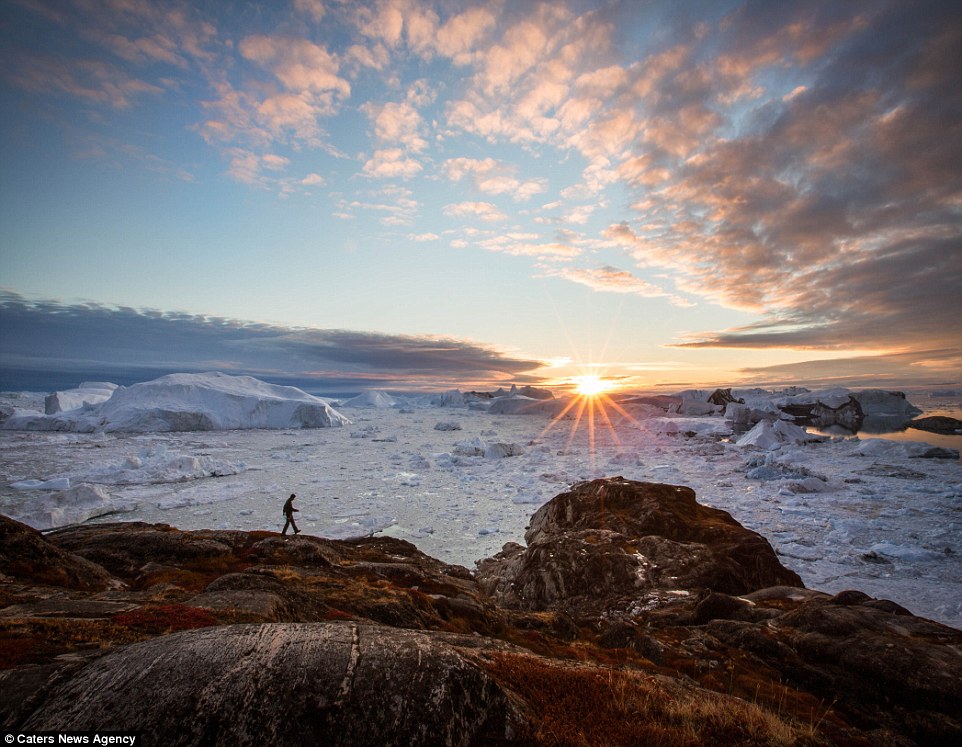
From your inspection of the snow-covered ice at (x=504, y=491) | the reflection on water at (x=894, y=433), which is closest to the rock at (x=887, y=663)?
the snow-covered ice at (x=504, y=491)

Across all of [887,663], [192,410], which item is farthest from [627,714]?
[192,410]

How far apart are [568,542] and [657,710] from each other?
8539 mm

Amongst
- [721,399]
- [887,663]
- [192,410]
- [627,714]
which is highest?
[627,714]

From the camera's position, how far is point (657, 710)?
4598 mm

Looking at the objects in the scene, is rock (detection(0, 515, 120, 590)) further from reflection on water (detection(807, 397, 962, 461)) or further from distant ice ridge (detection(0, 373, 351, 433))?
distant ice ridge (detection(0, 373, 351, 433))

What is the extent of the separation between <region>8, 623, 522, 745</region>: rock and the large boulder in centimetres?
812

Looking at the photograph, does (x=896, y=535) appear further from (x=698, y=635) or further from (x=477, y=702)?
(x=477, y=702)

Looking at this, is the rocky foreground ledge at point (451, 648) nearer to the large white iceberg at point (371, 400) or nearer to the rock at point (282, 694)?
the rock at point (282, 694)

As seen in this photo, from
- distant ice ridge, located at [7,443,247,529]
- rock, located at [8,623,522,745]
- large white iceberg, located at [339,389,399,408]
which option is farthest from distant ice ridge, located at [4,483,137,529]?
large white iceberg, located at [339,389,399,408]

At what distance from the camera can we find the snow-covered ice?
1566 centimetres

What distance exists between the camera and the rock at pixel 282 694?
322 cm

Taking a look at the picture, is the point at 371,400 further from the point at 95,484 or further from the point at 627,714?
the point at 627,714

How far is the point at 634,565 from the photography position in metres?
12.4

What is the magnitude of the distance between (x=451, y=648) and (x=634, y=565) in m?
9.98
